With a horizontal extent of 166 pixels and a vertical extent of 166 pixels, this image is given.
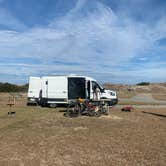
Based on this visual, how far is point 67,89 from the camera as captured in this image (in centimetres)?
2466

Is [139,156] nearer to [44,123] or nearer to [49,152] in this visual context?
[49,152]

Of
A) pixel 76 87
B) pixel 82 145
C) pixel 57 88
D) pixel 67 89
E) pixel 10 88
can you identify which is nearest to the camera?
pixel 82 145

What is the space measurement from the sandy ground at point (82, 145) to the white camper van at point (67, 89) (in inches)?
408

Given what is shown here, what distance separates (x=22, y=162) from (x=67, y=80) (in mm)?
17294

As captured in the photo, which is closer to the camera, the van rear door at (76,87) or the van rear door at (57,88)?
the van rear door at (76,87)

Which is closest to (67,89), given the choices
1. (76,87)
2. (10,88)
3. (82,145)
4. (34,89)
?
(76,87)

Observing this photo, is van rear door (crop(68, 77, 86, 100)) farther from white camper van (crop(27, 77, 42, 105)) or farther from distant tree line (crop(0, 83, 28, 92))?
distant tree line (crop(0, 83, 28, 92))

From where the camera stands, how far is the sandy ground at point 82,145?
7.55 m

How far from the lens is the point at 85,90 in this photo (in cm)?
2375

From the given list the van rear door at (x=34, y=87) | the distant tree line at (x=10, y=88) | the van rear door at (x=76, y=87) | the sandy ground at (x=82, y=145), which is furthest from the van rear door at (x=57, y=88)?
the distant tree line at (x=10, y=88)

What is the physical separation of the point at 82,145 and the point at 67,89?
51.2ft

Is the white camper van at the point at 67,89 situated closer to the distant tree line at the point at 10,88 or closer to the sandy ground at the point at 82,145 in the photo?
the sandy ground at the point at 82,145

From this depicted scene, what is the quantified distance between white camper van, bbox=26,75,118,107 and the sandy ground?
10.4 meters

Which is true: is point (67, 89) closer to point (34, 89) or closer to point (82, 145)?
point (34, 89)
